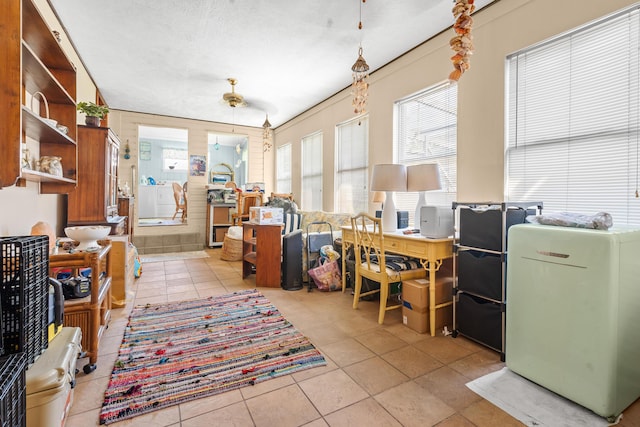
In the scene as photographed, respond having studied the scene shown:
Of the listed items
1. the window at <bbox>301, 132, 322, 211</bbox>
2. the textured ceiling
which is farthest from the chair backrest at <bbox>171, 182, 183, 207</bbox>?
the window at <bbox>301, 132, 322, 211</bbox>

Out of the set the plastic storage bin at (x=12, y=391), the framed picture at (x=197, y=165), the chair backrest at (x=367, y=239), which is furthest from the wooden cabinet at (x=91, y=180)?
the framed picture at (x=197, y=165)

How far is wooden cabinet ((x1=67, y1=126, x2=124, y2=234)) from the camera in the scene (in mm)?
3209

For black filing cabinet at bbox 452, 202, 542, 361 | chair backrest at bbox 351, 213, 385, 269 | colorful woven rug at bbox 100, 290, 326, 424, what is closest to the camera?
colorful woven rug at bbox 100, 290, 326, 424

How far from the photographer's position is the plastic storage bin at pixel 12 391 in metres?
0.92

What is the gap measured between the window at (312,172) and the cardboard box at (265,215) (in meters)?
1.79

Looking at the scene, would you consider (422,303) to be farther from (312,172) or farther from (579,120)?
(312,172)

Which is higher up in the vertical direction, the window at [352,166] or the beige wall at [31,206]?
the window at [352,166]

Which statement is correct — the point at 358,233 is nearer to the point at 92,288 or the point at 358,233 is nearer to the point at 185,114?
the point at 92,288

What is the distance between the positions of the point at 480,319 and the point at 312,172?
13.9ft

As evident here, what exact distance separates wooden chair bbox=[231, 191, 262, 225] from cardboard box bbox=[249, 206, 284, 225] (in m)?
2.42

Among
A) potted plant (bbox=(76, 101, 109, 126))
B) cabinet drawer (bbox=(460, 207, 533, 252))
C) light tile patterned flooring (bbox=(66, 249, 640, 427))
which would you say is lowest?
light tile patterned flooring (bbox=(66, 249, 640, 427))

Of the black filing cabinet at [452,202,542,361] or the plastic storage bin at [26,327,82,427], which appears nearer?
the plastic storage bin at [26,327,82,427]

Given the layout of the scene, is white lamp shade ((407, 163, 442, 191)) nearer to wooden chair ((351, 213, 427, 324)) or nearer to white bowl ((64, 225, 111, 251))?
wooden chair ((351, 213, 427, 324))

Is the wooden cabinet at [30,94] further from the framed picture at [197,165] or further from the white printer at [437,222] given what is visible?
the framed picture at [197,165]
